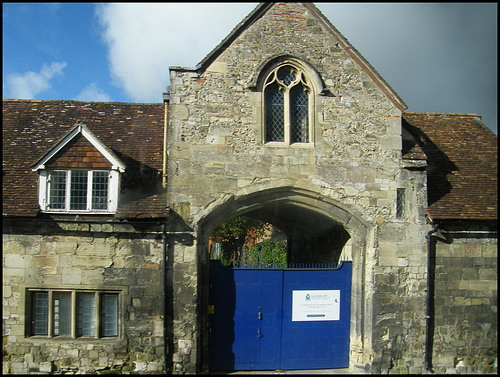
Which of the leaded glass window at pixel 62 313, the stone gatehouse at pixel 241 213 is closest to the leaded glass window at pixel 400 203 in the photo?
the stone gatehouse at pixel 241 213

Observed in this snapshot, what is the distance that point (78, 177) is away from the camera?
9.34m

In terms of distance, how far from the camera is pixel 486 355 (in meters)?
9.93

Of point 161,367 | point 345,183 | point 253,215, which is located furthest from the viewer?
point 253,215

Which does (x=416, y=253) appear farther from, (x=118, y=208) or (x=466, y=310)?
(x=118, y=208)

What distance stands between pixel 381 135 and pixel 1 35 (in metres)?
8.31

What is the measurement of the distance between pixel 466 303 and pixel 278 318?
455 centimetres

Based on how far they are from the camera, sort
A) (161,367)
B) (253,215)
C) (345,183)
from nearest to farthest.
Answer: (161,367)
(345,183)
(253,215)

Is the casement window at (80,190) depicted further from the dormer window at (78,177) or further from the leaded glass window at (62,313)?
the leaded glass window at (62,313)

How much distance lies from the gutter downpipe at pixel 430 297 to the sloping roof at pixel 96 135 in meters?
6.34

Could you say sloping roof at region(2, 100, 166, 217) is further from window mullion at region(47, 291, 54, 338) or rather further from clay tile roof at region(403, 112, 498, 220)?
clay tile roof at region(403, 112, 498, 220)

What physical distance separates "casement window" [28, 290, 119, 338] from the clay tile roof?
7.79 meters

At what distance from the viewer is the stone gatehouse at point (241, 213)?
9.09 m

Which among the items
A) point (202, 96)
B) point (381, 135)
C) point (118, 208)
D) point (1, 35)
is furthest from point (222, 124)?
point (1, 35)

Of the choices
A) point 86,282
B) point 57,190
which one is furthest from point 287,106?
point 86,282
